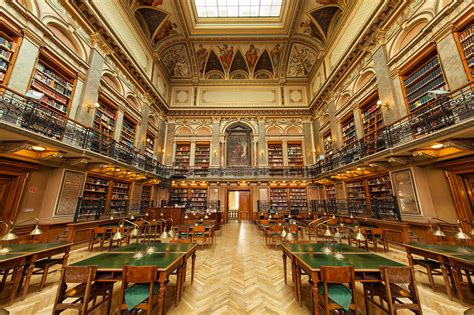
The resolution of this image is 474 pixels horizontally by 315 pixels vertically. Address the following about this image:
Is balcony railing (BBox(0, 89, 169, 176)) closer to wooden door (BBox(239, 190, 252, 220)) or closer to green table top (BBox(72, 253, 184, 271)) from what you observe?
green table top (BBox(72, 253, 184, 271))

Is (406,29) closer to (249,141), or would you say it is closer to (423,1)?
(423,1)

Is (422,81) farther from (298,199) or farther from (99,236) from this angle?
(99,236)

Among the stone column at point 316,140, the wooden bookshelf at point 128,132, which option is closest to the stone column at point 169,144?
the wooden bookshelf at point 128,132

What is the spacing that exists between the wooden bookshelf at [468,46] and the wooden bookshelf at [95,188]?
1101 centimetres

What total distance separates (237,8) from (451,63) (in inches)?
407

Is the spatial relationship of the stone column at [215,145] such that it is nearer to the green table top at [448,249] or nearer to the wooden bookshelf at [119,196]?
the wooden bookshelf at [119,196]

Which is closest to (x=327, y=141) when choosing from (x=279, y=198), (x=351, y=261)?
(x=279, y=198)

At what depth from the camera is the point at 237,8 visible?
415 inches

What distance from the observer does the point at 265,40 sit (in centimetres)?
1170

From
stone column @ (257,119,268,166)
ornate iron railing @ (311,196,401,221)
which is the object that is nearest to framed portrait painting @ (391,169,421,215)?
ornate iron railing @ (311,196,401,221)

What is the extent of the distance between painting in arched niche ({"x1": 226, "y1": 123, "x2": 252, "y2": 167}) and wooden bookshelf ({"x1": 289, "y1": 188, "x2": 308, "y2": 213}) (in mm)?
3529

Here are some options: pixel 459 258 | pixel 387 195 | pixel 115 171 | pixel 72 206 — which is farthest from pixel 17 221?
pixel 387 195

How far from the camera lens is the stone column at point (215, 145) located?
476 inches

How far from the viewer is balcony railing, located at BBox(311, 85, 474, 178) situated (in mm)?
3949
